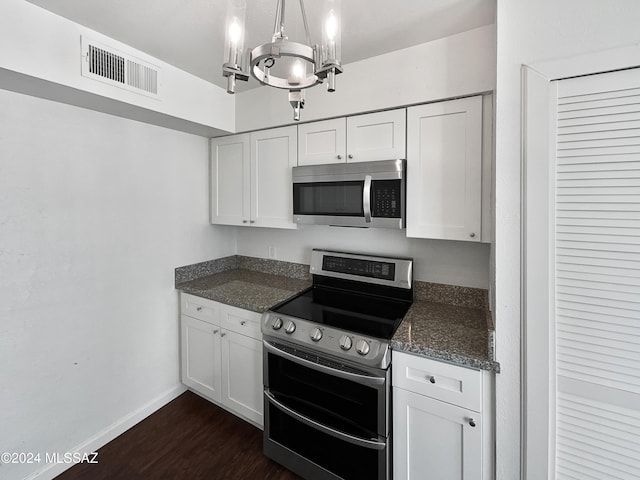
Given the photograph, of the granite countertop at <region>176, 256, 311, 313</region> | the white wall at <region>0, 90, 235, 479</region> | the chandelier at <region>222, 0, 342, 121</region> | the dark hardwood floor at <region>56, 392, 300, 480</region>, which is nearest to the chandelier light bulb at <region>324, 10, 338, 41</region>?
the chandelier at <region>222, 0, 342, 121</region>

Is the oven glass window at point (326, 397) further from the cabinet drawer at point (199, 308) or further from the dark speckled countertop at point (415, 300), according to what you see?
the cabinet drawer at point (199, 308)

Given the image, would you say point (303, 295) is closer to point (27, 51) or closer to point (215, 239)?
point (215, 239)

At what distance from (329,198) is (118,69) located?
143 cm

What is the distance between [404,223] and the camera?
180cm

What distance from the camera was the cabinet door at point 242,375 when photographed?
2.03 meters

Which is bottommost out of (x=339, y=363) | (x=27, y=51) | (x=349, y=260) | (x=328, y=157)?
(x=339, y=363)

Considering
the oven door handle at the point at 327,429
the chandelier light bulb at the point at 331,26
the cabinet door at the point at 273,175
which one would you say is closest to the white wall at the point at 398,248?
the cabinet door at the point at 273,175

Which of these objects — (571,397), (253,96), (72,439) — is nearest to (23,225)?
(72,439)

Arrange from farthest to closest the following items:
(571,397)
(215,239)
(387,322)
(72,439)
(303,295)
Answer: (215,239) < (303,295) < (72,439) < (387,322) < (571,397)

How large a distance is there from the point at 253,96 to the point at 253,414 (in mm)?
2321

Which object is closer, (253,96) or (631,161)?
(631,161)

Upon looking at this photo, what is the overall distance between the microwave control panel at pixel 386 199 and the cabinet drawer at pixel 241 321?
103cm

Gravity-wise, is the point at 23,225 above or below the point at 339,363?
above

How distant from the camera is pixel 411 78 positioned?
5.61 feet
